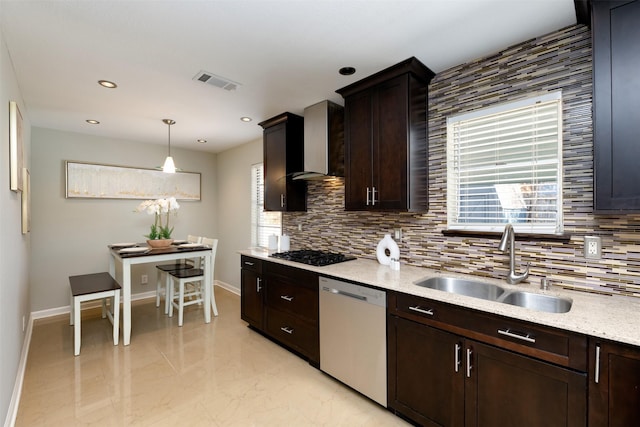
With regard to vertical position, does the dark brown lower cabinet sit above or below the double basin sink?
below

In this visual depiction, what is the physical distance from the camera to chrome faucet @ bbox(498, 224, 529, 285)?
1.95 meters

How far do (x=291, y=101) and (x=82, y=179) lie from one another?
3333 mm

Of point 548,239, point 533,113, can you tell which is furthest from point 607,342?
point 533,113

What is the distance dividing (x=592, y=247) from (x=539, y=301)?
0.44 meters

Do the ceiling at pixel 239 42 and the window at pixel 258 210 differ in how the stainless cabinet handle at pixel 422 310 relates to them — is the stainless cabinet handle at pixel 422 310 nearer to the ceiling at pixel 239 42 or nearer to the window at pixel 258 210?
the ceiling at pixel 239 42

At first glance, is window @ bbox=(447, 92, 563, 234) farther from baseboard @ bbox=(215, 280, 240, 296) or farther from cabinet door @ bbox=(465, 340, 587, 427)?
baseboard @ bbox=(215, 280, 240, 296)

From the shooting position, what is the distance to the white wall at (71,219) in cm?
396

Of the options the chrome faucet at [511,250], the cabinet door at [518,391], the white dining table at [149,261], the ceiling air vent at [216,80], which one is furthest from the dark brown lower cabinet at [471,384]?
the white dining table at [149,261]

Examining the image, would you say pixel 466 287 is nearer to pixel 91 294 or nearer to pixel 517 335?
pixel 517 335

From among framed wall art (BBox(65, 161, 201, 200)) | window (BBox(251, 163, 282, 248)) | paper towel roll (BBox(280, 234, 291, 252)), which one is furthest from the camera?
window (BBox(251, 163, 282, 248))

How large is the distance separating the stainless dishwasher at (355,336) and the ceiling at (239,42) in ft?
5.64

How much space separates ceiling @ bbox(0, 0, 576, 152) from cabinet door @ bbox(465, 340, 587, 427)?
189 cm

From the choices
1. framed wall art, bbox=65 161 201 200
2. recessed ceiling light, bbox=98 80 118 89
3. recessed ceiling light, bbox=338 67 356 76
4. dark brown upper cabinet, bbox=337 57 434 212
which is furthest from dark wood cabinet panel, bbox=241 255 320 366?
framed wall art, bbox=65 161 201 200

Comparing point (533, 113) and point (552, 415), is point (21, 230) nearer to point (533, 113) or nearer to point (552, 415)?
point (552, 415)
